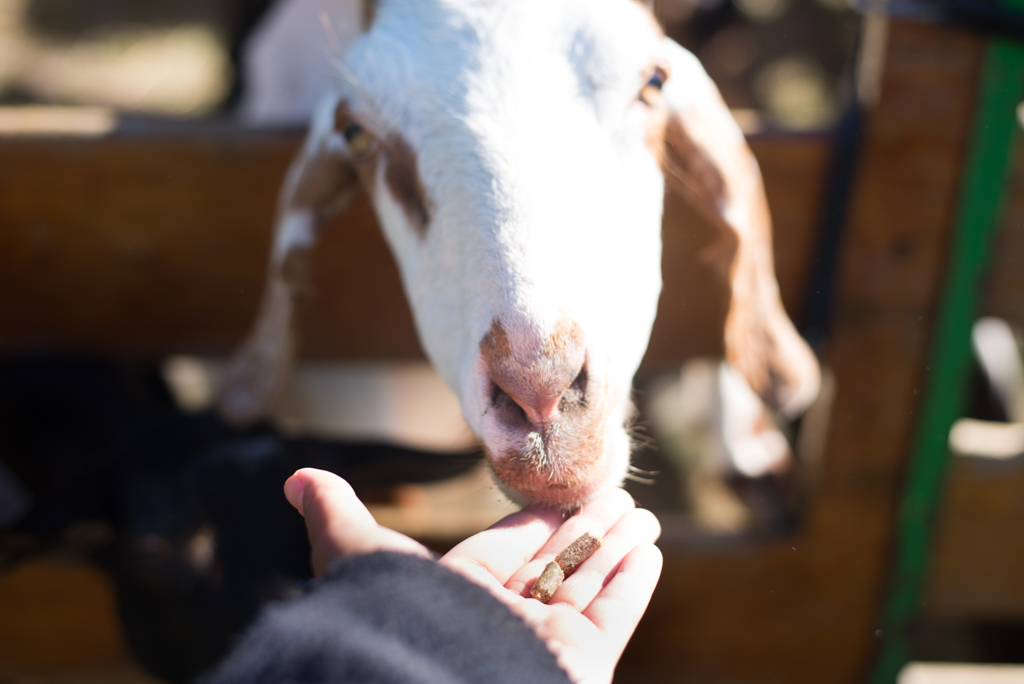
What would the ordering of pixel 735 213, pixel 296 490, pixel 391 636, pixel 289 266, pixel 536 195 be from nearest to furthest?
pixel 391 636, pixel 296 490, pixel 536 195, pixel 735 213, pixel 289 266

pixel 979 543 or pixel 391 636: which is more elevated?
pixel 391 636

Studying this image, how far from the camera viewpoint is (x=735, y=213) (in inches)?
59.2

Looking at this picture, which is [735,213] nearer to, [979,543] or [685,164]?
[685,164]

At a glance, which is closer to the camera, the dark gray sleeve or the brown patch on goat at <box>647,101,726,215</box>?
the dark gray sleeve

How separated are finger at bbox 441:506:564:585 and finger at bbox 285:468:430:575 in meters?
0.08

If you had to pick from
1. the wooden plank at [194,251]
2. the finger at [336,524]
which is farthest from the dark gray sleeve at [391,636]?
the wooden plank at [194,251]

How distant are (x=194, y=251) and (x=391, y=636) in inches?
51.9

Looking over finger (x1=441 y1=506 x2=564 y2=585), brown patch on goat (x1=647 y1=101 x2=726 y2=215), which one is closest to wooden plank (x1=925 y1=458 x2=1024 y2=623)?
brown patch on goat (x1=647 y1=101 x2=726 y2=215)

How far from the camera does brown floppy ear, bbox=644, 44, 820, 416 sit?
4.74 feet

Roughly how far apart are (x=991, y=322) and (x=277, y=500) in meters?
2.68

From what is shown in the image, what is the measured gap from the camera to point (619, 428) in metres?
1.13

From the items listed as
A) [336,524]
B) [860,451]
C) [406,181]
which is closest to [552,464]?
[336,524]

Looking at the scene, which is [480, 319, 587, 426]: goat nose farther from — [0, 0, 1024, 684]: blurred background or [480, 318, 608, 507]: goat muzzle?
[0, 0, 1024, 684]: blurred background

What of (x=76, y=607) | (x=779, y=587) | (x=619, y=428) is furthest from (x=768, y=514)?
(x=76, y=607)
